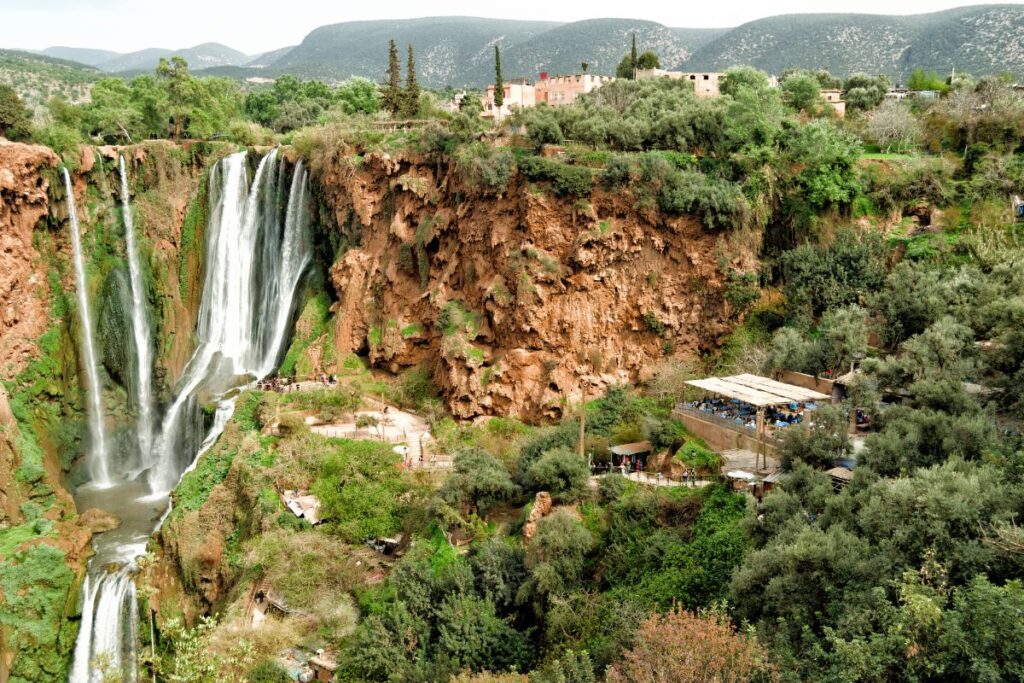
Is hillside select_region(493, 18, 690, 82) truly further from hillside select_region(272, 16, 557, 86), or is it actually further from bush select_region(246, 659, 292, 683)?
bush select_region(246, 659, 292, 683)

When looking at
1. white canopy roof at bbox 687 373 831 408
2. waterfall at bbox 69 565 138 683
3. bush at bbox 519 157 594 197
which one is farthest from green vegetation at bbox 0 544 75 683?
bush at bbox 519 157 594 197

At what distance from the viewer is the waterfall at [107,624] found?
20750 millimetres

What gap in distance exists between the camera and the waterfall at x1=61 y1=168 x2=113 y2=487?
30547 mm

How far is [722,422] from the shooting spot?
20.8m

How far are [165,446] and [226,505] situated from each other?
792cm

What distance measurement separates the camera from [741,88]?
95.4 ft

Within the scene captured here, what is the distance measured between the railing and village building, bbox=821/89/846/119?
2102 centimetres

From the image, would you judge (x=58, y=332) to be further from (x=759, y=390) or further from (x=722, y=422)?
(x=759, y=390)

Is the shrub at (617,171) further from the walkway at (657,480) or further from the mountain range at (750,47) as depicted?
the mountain range at (750,47)

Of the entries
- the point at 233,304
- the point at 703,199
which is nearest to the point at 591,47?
the point at 233,304

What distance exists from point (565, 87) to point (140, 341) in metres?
29.4

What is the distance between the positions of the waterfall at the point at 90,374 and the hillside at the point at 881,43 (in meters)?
62.6

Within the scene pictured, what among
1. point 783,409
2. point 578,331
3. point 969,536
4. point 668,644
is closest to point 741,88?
point 578,331

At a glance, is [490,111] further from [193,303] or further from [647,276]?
[647,276]
